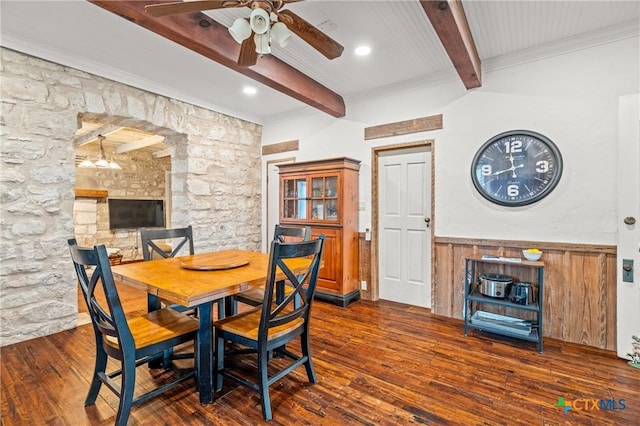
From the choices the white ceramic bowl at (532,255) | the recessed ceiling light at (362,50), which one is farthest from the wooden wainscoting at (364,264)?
the recessed ceiling light at (362,50)

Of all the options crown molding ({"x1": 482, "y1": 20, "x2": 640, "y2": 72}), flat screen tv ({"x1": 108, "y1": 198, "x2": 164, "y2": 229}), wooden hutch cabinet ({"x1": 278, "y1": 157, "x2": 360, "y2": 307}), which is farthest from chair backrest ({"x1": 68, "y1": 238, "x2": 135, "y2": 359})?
flat screen tv ({"x1": 108, "y1": 198, "x2": 164, "y2": 229})

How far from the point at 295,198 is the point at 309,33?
2508 millimetres

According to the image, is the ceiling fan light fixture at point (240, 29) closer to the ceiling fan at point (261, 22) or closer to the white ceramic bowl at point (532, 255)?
the ceiling fan at point (261, 22)

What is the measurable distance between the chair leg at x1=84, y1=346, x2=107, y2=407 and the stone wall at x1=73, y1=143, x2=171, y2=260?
214 inches

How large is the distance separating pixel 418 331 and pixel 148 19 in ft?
11.2

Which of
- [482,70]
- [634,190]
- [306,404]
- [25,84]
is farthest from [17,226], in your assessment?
[634,190]

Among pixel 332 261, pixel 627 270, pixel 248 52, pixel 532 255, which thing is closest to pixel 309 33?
pixel 248 52

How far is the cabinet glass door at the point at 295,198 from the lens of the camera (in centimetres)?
414

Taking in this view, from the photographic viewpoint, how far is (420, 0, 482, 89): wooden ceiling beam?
1.97 meters

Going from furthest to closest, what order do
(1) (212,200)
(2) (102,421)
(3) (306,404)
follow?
(1) (212,200)
(3) (306,404)
(2) (102,421)

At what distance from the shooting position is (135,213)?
22.7 ft

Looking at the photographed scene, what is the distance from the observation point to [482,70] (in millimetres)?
3164

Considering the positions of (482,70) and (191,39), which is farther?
(482,70)

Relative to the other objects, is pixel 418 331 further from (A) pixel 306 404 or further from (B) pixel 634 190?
(B) pixel 634 190
